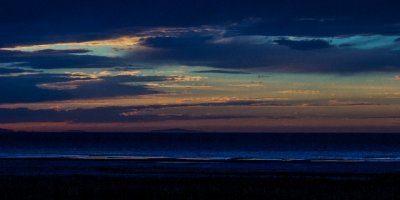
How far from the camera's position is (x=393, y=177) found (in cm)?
5056

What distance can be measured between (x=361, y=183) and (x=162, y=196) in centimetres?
1585

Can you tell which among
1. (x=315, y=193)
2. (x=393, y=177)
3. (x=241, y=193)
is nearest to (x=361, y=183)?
(x=393, y=177)

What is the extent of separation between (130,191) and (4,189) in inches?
263

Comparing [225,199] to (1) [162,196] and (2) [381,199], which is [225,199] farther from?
(2) [381,199]

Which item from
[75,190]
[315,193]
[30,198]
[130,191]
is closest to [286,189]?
[315,193]

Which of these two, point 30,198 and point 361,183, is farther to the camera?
point 361,183

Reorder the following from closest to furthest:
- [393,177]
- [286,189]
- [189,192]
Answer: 1. [189,192]
2. [286,189]
3. [393,177]

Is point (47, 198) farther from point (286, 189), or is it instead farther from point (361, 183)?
point (361, 183)

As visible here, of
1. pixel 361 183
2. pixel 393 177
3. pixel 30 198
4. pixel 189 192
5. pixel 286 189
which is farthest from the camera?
pixel 393 177

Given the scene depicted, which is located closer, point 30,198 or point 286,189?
point 30,198

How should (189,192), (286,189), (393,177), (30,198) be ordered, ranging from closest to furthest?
(30,198)
(189,192)
(286,189)
(393,177)

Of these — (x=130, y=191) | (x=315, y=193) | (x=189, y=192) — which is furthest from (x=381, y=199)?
(x=130, y=191)

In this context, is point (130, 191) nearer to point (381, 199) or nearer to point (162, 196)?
point (162, 196)

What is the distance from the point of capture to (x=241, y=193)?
36094 mm
